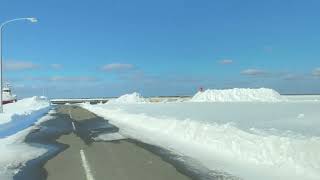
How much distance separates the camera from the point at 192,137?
1998 cm

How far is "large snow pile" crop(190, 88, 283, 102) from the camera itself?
3415 inches

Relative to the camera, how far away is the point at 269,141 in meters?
13.2

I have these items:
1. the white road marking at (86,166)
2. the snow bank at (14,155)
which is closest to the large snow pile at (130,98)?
the snow bank at (14,155)

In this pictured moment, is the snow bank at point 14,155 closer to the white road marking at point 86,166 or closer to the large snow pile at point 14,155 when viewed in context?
the large snow pile at point 14,155

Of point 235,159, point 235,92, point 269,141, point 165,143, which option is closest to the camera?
point 269,141

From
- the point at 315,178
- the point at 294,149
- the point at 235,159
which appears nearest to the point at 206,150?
the point at 235,159

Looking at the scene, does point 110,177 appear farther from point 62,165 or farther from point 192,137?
point 192,137

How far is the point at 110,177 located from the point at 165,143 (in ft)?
27.0

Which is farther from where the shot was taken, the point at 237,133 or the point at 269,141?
the point at 237,133

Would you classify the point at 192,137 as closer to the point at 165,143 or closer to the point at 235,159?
the point at 165,143

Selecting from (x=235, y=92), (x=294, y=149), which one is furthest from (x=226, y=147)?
(x=235, y=92)

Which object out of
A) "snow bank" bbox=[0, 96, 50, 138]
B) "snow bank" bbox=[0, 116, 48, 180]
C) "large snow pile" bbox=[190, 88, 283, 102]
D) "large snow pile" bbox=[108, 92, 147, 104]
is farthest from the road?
"large snow pile" bbox=[108, 92, 147, 104]

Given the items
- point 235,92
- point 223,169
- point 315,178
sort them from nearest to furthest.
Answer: point 315,178 < point 223,169 < point 235,92

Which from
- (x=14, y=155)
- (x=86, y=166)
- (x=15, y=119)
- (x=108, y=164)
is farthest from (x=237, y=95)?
(x=86, y=166)
